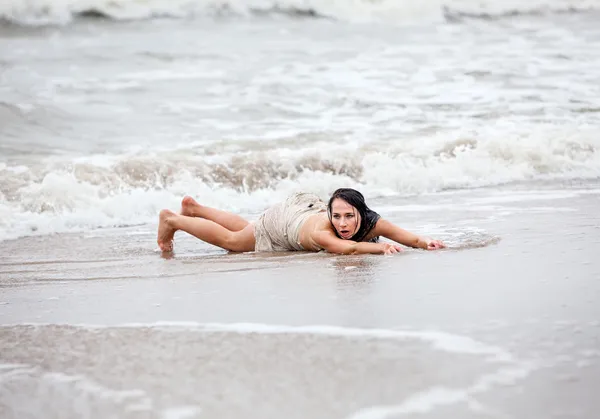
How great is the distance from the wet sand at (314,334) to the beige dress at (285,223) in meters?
0.31

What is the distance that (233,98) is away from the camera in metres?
17.0

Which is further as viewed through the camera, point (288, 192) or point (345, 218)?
point (288, 192)

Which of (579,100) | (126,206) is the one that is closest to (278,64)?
(579,100)

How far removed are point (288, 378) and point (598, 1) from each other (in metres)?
28.1

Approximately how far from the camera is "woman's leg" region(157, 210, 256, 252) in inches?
267

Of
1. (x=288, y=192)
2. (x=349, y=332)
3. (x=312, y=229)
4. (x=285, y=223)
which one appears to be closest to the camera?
(x=349, y=332)

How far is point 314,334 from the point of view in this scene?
3621 millimetres

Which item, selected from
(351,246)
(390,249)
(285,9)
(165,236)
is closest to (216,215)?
(165,236)

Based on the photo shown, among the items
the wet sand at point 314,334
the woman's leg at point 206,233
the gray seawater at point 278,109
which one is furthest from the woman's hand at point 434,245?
the gray seawater at point 278,109

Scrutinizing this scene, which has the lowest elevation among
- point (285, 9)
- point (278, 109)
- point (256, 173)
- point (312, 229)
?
point (312, 229)

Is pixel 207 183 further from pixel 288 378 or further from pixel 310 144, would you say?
pixel 288 378

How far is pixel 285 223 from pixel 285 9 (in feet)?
62.1

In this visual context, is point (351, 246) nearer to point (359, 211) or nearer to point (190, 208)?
point (359, 211)

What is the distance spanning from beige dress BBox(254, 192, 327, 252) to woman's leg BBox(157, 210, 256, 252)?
0.13m
